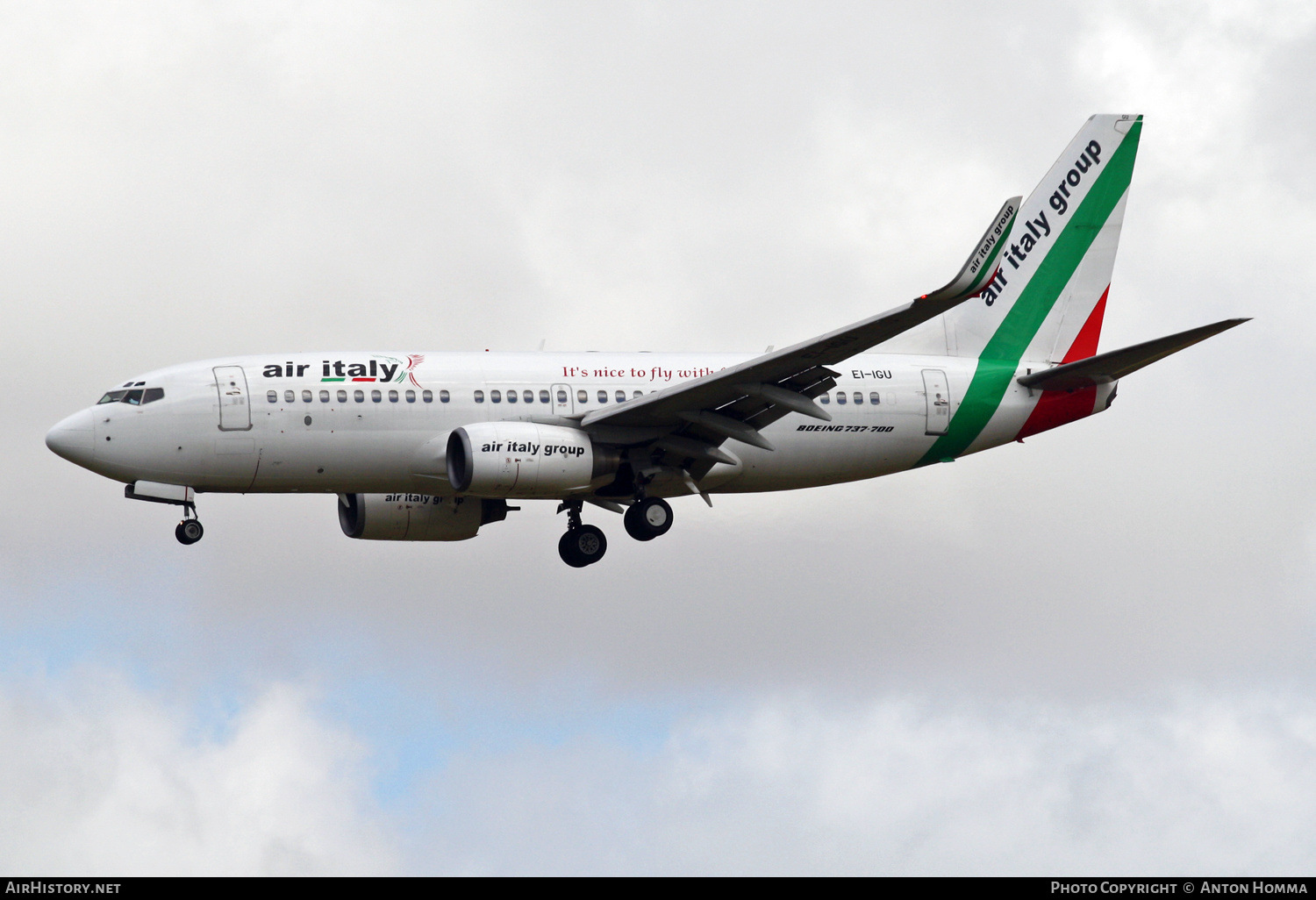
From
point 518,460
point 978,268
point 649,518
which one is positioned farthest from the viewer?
point 649,518

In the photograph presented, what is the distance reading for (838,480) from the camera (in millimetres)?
55844

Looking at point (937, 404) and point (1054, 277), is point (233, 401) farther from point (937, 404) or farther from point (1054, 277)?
point (1054, 277)

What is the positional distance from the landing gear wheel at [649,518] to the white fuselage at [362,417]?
69cm

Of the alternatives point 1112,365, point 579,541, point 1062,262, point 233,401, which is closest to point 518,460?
point 579,541

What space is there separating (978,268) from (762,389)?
8399 millimetres

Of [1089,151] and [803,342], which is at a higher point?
[1089,151]

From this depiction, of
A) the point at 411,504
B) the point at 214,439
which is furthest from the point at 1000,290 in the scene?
the point at 214,439

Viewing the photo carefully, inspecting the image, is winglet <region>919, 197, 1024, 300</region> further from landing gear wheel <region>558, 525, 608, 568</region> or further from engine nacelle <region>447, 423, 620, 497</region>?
landing gear wheel <region>558, 525, 608, 568</region>

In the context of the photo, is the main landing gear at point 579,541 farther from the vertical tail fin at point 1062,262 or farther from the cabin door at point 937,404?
the vertical tail fin at point 1062,262

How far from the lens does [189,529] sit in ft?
168

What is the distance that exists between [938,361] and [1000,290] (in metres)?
3.23

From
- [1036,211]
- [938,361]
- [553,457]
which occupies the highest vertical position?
[1036,211]

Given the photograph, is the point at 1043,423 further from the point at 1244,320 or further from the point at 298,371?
the point at 298,371

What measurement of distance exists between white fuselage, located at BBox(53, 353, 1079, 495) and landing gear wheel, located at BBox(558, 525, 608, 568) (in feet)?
9.21
